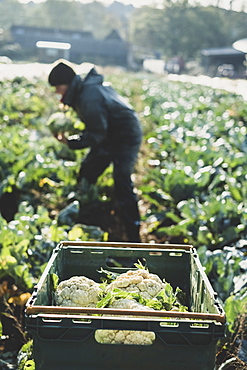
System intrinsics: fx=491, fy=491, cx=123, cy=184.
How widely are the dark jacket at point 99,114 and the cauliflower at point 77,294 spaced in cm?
269

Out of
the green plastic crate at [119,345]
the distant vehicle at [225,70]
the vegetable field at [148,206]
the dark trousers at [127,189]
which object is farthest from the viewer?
the distant vehicle at [225,70]

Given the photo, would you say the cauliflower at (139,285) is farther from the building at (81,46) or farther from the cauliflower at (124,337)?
the building at (81,46)

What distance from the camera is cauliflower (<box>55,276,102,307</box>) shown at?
2.45 m

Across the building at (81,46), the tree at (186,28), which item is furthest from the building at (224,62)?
the tree at (186,28)

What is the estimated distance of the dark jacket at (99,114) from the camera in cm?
496

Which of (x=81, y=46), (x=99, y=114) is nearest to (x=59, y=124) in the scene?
(x=99, y=114)

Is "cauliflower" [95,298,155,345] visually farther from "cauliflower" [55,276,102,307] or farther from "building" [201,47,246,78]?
"building" [201,47,246,78]

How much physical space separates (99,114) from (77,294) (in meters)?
2.79

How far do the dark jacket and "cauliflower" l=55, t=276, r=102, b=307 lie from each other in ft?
8.83

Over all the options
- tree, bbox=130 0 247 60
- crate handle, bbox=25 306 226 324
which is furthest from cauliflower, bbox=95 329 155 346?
tree, bbox=130 0 247 60

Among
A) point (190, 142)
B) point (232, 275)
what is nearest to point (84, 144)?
point (232, 275)

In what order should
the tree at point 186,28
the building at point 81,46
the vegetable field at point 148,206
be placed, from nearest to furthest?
the vegetable field at point 148,206
the building at point 81,46
the tree at point 186,28

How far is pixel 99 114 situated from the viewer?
4945 mm

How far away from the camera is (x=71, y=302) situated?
247cm
